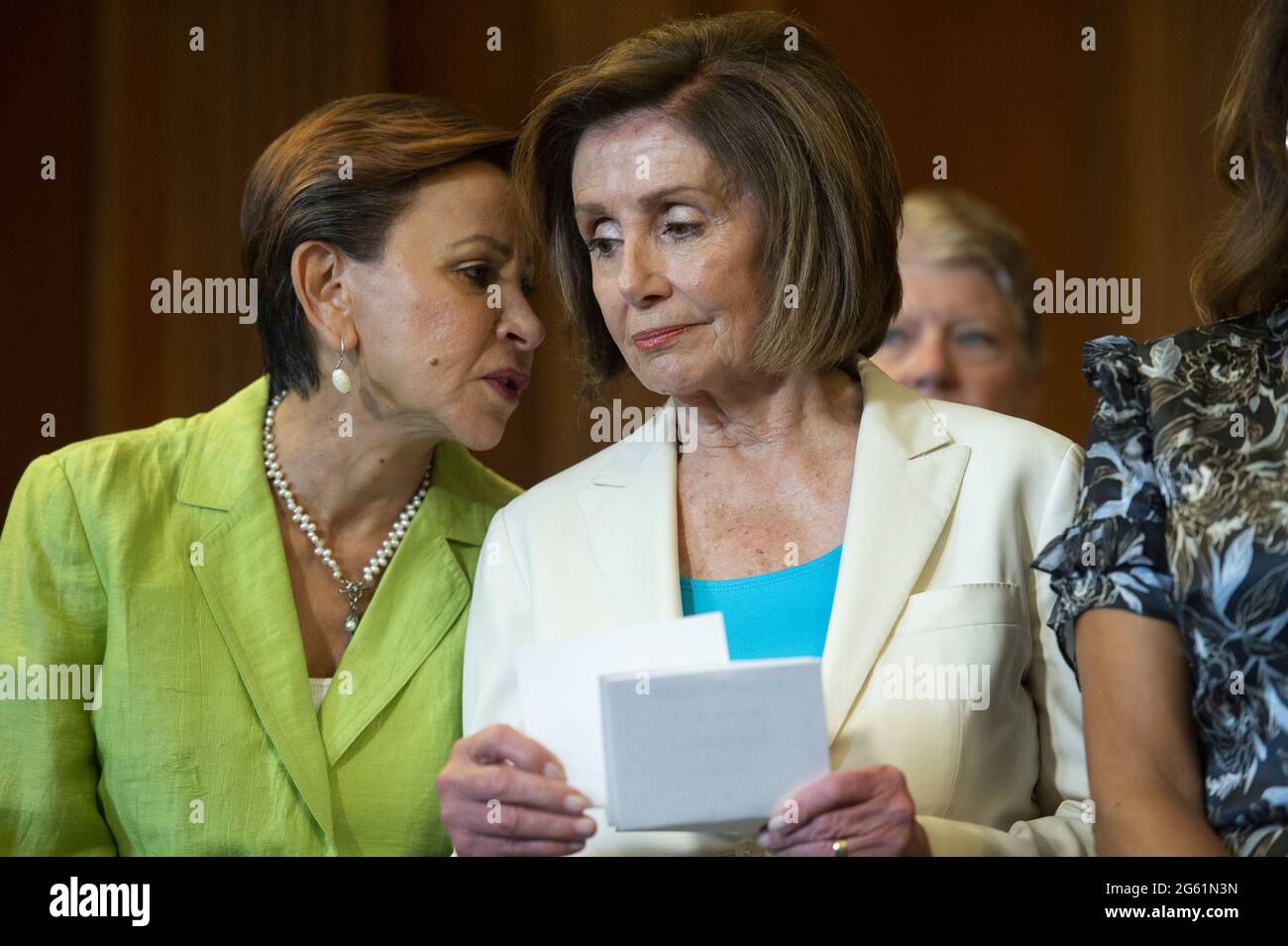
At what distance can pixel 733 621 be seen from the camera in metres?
1.90

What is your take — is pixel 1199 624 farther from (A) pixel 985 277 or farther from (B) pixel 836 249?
(A) pixel 985 277

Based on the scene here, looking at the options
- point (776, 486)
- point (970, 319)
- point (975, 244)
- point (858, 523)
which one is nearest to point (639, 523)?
point (776, 486)

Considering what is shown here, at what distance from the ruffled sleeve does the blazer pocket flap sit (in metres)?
0.18

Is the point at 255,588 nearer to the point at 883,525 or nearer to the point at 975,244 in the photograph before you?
the point at 883,525

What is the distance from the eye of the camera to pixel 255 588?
2203mm

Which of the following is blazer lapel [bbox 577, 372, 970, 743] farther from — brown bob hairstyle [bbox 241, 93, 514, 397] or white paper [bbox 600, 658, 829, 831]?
brown bob hairstyle [bbox 241, 93, 514, 397]

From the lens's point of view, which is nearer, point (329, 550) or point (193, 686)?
point (193, 686)

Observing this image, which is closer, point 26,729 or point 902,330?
point 26,729

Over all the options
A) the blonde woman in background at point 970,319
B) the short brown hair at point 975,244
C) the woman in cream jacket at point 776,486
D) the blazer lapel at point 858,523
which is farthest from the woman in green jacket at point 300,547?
the short brown hair at point 975,244

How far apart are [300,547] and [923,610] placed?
3.21 ft

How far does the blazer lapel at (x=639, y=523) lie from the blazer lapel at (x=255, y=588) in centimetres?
48

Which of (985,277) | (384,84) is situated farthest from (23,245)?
(985,277)

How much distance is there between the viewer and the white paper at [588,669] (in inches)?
66.0

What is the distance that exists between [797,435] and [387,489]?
0.68 m
